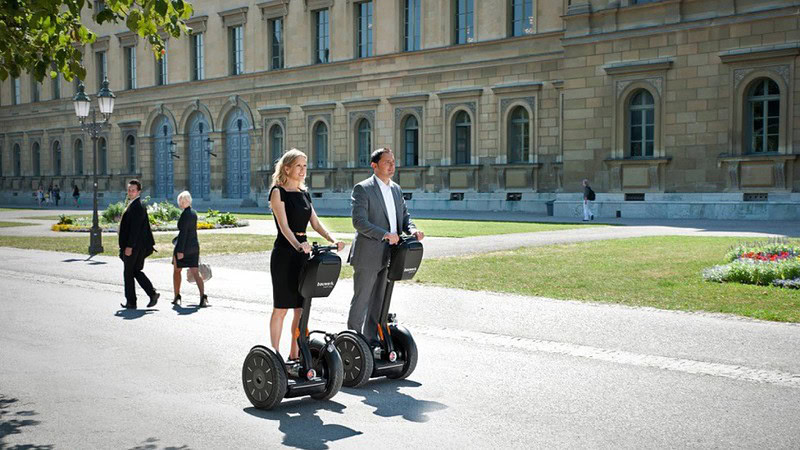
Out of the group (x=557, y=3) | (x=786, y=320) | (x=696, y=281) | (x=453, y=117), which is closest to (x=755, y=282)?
(x=696, y=281)

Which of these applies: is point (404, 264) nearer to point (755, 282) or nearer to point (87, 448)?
point (87, 448)

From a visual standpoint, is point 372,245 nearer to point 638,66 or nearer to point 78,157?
point 638,66

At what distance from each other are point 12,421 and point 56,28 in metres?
3.93

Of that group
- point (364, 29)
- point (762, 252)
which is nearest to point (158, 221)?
point (364, 29)

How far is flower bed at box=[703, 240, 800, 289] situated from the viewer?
13375mm

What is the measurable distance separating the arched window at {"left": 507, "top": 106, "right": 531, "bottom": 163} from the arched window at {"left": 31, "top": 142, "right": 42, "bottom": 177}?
4235cm

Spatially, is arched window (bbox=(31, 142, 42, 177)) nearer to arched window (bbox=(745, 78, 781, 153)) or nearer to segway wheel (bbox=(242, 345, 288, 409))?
arched window (bbox=(745, 78, 781, 153))

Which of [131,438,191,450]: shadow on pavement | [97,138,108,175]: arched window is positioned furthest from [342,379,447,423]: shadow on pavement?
[97,138,108,175]: arched window

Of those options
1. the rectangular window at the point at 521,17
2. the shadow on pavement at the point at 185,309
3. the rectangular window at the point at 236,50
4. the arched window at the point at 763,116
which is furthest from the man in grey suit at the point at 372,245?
the rectangular window at the point at 236,50

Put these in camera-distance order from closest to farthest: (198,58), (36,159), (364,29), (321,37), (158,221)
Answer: (158,221), (364,29), (321,37), (198,58), (36,159)

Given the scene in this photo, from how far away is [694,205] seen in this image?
31812mm

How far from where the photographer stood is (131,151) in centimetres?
6019

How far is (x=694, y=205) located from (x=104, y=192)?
42.2m

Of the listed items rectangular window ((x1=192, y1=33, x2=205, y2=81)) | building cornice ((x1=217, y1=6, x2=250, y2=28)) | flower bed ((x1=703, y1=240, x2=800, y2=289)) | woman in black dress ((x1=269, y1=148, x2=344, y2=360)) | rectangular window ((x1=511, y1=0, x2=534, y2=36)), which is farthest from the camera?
rectangular window ((x1=192, y1=33, x2=205, y2=81))
